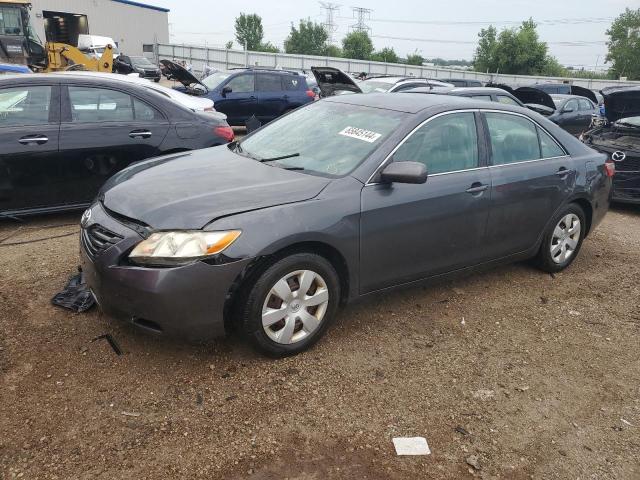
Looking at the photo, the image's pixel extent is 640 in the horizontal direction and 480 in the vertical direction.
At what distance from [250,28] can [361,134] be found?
95.9m

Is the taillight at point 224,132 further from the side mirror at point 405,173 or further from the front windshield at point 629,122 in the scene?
the front windshield at point 629,122

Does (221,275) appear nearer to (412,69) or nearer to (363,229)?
(363,229)

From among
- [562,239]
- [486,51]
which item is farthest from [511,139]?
[486,51]

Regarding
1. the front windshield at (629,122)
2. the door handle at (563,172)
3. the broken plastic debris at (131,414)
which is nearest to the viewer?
the broken plastic debris at (131,414)

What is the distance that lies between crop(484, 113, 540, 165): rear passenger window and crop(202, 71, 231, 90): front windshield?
9526mm

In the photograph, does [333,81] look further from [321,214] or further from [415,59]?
[415,59]

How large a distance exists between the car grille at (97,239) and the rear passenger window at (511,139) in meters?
2.84

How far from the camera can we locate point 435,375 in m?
3.23

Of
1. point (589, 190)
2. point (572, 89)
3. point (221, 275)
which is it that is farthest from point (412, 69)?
point (221, 275)

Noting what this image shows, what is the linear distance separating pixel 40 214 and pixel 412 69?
3981cm

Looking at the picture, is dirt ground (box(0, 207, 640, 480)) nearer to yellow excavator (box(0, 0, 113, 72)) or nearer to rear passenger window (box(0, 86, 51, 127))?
rear passenger window (box(0, 86, 51, 127))

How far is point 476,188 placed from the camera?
12.8 ft

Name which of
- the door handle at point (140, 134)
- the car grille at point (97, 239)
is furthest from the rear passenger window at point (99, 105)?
the car grille at point (97, 239)

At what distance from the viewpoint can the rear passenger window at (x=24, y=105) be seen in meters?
4.99
